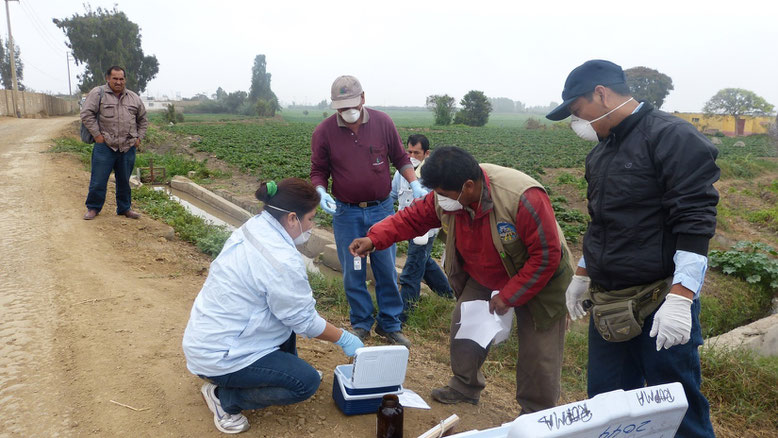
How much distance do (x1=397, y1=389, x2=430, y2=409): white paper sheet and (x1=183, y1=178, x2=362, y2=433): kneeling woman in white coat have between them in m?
0.38

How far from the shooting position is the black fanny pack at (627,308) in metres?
2.19

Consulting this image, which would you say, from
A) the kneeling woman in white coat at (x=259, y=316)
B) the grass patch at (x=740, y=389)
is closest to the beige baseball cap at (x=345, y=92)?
the kneeling woman in white coat at (x=259, y=316)

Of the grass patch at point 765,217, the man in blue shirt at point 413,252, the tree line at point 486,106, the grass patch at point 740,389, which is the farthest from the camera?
the tree line at point 486,106

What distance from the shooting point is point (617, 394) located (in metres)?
1.49

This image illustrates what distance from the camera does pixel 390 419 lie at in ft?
8.29

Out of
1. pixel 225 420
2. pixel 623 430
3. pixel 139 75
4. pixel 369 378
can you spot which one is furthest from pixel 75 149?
pixel 139 75

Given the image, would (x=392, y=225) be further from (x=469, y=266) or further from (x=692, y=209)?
(x=692, y=209)

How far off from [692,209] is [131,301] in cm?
398

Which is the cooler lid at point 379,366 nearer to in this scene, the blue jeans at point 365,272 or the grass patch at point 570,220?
the blue jeans at point 365,272

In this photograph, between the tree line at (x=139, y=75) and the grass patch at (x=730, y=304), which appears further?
the tree line at (x=139, y=75)

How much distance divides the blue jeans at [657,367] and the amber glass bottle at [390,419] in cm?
97

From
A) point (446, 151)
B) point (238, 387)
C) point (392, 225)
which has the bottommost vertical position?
point (238, 387)

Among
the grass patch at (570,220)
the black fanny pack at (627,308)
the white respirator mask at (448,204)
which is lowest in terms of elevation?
the grass patch at (570,220)

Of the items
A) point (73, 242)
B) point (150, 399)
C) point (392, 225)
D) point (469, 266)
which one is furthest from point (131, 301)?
point (469, 266)
